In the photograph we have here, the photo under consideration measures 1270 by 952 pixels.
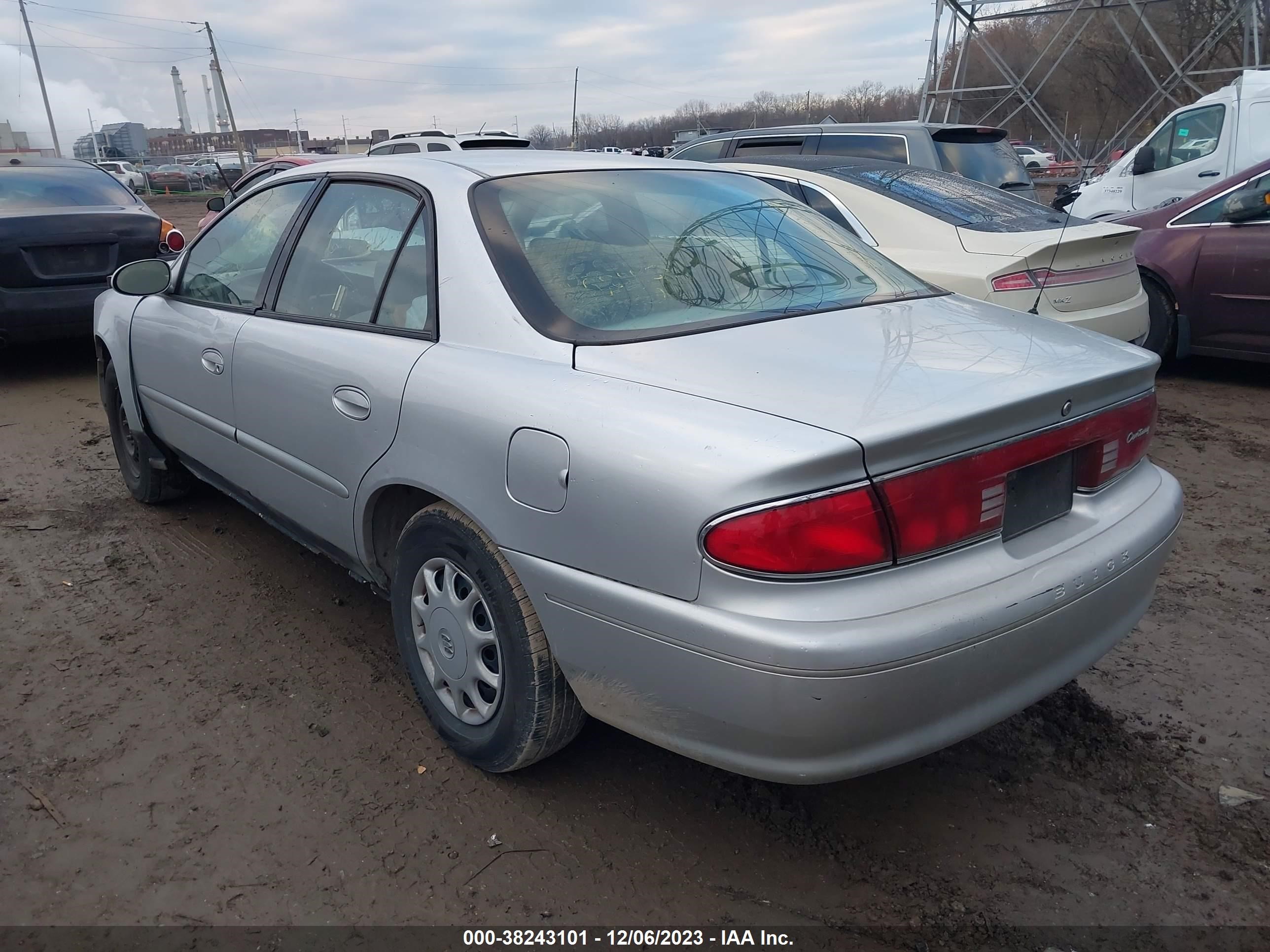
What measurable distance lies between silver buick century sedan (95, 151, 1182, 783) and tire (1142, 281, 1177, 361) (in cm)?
464

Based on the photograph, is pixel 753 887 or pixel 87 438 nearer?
pixel 753 887

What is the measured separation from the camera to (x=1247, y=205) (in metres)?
6.30

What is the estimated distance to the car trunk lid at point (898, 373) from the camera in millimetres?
1941

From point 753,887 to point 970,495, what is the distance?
3.42 ft

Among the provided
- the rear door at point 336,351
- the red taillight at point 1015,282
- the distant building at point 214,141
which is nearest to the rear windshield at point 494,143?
the red taillight at point 1015,282

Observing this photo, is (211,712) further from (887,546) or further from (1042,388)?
(1042,388)

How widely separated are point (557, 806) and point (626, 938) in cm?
49

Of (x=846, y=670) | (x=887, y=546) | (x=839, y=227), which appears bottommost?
(x=846, y=670)

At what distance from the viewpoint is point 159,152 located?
109m

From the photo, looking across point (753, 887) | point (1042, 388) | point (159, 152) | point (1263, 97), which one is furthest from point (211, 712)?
point (159, 152)

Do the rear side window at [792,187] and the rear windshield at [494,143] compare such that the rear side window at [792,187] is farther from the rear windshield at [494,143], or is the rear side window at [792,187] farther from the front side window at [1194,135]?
the rear windshield at [494,143]

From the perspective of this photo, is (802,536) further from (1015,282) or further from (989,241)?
(989,241)

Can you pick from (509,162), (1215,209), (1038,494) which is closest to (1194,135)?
(1215,209)

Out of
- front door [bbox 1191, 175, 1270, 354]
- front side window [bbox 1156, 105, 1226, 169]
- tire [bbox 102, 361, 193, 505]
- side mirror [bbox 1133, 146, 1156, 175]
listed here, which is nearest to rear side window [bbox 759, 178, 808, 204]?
front door [bbox 1191, 175, 1270, 354]
